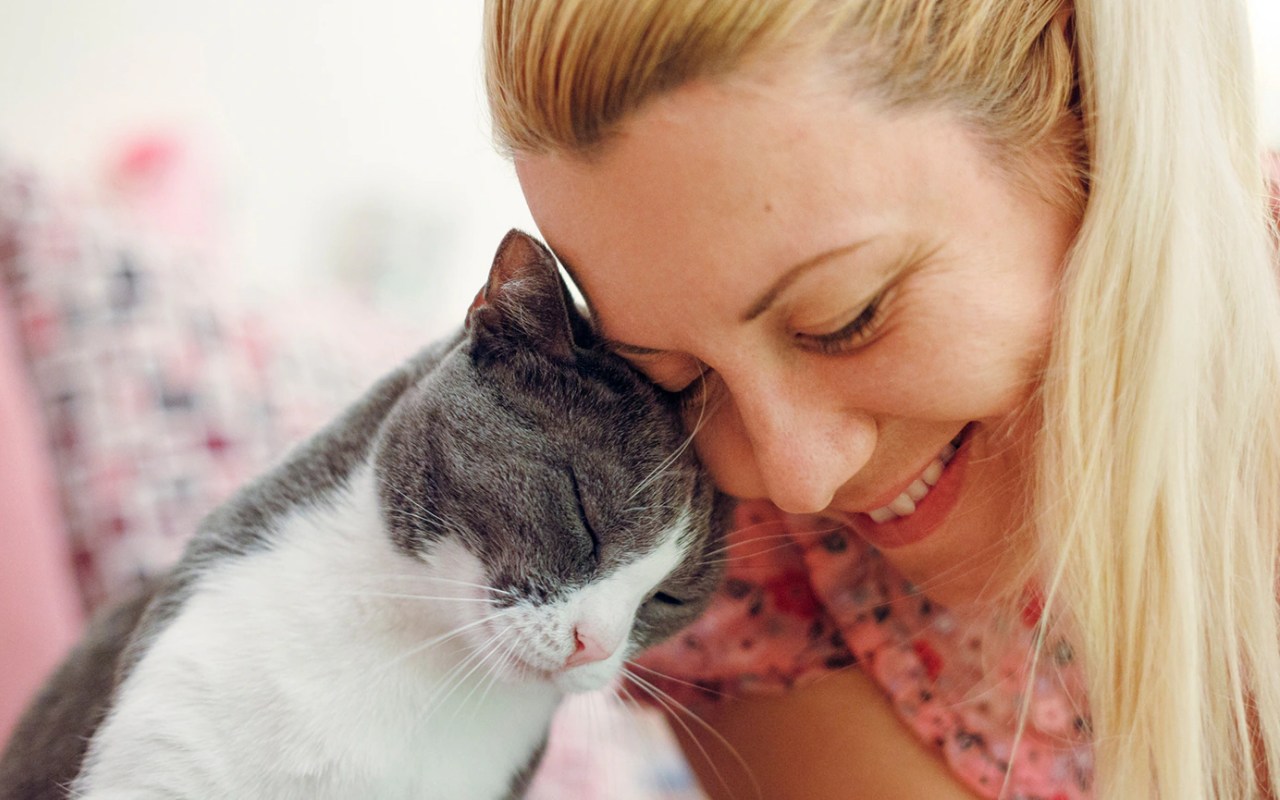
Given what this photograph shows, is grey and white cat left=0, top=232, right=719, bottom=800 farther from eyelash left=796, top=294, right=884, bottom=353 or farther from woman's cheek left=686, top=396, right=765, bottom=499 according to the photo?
eyelash left=796, top=294, right=884, bottom=353

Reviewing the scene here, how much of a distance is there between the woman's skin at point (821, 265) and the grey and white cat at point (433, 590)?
0.13 metres

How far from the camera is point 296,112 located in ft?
7.25

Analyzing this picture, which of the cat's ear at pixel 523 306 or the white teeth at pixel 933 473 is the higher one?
the cat's ear at pixel 523 306

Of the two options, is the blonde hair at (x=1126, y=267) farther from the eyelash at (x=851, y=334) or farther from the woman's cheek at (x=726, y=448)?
the woman's cheek at (x=726, y=448)

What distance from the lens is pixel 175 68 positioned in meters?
Result: 2.17

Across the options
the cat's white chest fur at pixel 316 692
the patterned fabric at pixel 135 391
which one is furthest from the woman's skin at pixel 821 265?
the patterned fabric at pixel 135 391

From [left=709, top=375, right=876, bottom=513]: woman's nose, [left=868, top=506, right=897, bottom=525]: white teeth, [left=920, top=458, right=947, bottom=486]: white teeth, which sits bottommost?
[left=868, top=506, right=897, bottom=525]: white teeth

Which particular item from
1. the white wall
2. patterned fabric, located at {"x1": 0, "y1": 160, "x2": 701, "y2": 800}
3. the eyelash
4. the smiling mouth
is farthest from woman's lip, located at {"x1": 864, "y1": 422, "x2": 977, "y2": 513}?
the white wall

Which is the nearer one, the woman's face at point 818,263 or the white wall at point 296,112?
the woman's face at point 818,263

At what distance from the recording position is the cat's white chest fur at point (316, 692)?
2.68 ft

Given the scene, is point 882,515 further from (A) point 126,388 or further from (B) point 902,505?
(A) point 126,388

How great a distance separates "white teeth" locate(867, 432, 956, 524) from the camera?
83cm

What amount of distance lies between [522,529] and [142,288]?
3.08 feet

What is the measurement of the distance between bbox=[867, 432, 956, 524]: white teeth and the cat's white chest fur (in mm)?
359
